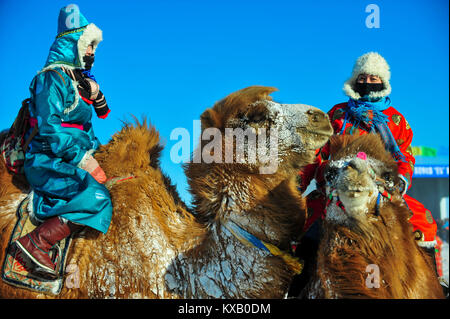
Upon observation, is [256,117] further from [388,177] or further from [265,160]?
[388,177]

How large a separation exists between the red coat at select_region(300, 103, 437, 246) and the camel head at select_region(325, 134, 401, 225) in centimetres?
26

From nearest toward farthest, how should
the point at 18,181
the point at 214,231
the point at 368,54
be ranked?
the point at 214,231
the point at 18,181
the point at 368,54

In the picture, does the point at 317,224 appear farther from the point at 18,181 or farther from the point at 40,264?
the point at 18,181

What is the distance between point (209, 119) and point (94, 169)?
932mm

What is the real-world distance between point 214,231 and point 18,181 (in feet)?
5.43

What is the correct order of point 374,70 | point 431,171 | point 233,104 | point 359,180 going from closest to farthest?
point 359,180 → point 233,104 → point 374,70 → point 431,171

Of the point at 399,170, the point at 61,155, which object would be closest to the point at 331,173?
the point at 399,170

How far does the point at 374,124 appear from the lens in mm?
3033

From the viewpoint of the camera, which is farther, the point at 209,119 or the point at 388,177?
the point at 209,119

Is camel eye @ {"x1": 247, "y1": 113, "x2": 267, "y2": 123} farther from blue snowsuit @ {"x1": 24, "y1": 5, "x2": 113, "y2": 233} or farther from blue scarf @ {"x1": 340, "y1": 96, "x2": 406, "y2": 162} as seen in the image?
blue snowsuit @ {"x1": 24, "y1": 5, "x2": 113, "y2": 233}

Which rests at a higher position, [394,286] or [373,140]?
[373,140]

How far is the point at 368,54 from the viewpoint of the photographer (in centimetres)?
339

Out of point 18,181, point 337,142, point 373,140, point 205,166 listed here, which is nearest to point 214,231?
point 205,166

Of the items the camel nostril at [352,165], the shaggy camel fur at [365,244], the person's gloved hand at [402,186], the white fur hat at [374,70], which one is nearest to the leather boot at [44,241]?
the shaggy camel fur at [365,244]
